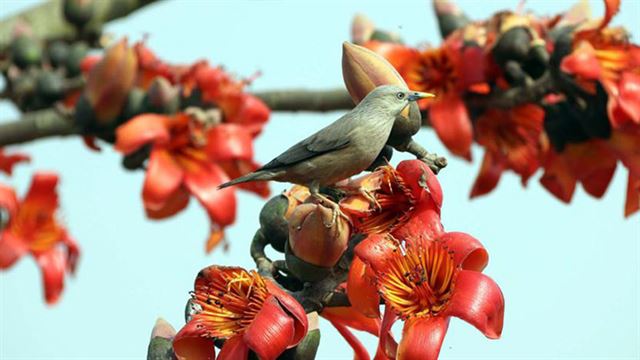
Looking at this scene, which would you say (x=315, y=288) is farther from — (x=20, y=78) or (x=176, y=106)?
(x=176, y=106)

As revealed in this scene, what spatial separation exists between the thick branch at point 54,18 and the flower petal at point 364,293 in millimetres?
1329

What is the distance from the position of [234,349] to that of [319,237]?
Answer: 15 cm

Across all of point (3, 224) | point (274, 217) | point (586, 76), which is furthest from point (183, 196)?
point (274, 217)

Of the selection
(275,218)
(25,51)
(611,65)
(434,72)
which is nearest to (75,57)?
(25,51)

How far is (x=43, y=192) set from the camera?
A: 3709mm

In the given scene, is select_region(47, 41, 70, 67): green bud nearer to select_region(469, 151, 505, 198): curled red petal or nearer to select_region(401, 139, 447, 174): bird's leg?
select_region(469, 151, 505, 198): curled red petal

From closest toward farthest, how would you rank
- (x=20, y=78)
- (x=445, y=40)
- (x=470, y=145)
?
1. (x=20, y=78)
2. (x=470, y=145)
3. (x=445, y=40)

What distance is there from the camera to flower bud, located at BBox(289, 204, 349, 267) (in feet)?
5.86

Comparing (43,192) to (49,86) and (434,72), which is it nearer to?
(49,86)

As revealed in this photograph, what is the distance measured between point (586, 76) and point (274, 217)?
58.9 inches

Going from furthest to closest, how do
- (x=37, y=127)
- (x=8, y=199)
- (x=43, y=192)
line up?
(x=43, y=192) → (x=8, y=199) → (x=37, y=127)

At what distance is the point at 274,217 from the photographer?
193cm

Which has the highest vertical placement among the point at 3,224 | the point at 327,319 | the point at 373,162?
the point at 373,162

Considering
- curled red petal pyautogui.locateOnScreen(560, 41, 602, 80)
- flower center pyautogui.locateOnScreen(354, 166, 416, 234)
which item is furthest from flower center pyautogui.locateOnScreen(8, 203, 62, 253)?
flower center pyautogui.locateOnScreen(354, 166, 416, 234)
